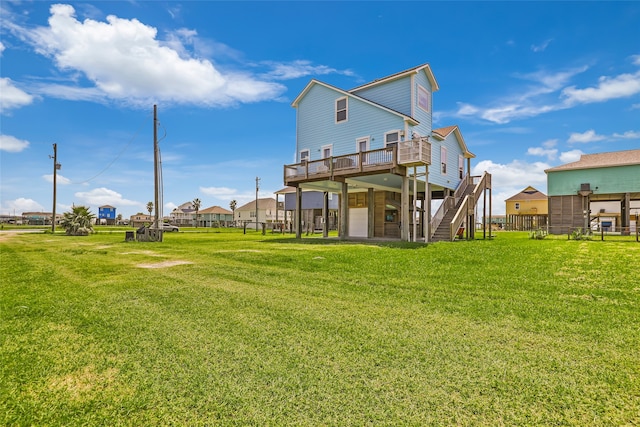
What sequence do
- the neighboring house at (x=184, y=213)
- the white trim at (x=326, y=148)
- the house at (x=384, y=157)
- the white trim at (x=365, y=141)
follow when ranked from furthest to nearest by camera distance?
the neighboring house at (x=184, y=213)
the white trim at (x=326, y=148)
the white trim at (x=365, y=141)
the house at (x=384, y=157)

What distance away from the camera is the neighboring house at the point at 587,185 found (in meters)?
26.2

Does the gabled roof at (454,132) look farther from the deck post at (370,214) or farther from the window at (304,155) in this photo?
the window at (304,155)

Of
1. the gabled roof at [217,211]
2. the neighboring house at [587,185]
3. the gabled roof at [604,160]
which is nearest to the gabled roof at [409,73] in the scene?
the neighboring house at [587,185]

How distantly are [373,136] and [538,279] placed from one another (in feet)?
42.7

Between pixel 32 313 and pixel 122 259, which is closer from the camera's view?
pixel 32 313

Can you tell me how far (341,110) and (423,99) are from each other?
4.92 m

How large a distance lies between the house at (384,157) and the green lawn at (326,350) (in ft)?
31.7

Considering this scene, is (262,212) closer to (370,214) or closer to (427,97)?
(370,214)

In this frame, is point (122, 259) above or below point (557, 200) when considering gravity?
below

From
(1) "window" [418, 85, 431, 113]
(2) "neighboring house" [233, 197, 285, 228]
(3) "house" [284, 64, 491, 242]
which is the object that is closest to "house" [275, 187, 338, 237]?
(3) "house" [284, 64, 491, 242]

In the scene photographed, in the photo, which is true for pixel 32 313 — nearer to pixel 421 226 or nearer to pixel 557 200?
pixel 421 226

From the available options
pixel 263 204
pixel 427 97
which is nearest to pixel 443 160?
pixel 427 97

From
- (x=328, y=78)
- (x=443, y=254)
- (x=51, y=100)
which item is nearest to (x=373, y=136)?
(x=328, y=78)

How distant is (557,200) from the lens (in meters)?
29.1
